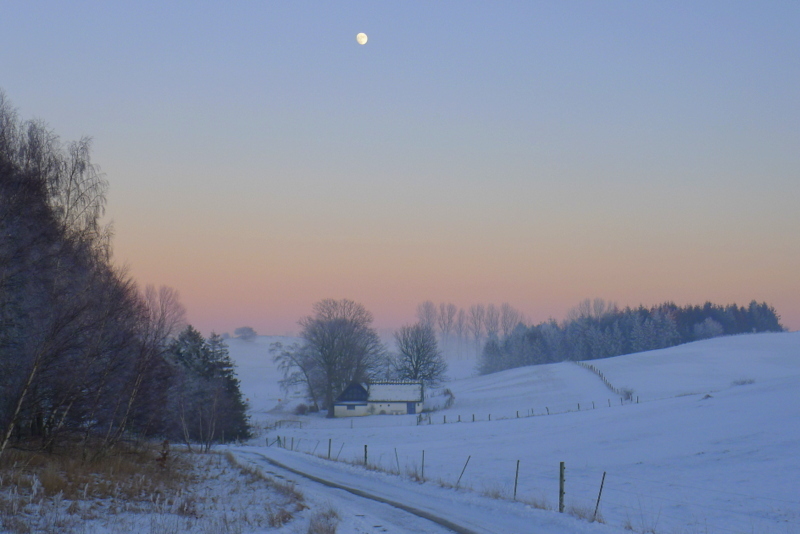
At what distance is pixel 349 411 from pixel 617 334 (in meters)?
82.2

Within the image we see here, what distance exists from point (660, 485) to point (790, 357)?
7739cm

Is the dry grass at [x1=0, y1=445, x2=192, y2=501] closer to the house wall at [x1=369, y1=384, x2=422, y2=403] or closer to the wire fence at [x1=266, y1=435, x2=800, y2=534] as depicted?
the wire fence at [x1=266, y1=435, x2=800, y2=534]

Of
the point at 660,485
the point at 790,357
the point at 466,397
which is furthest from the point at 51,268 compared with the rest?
the point at 790,357

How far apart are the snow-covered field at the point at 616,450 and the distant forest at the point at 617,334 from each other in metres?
54.1

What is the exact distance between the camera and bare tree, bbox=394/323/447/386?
9275 cm

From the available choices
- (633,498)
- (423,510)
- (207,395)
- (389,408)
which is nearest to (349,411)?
(389,408)

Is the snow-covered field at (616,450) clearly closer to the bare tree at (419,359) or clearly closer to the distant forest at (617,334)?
the bare tree at (419,359)

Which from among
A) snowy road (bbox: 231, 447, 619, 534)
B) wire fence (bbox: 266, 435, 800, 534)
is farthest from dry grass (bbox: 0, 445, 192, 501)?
wire fence (bbox: 266, 435, 800, 534)

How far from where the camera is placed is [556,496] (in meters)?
19.2

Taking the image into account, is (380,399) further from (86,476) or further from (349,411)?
(86,476)

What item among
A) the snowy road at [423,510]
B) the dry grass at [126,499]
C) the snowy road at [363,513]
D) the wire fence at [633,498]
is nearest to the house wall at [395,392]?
the wire fence at [633,498]

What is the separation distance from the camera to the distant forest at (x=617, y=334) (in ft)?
438

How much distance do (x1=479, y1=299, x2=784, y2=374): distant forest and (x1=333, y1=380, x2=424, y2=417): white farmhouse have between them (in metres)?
64.5

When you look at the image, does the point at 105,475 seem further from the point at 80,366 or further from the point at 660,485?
the point at 660,485
